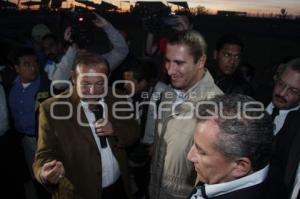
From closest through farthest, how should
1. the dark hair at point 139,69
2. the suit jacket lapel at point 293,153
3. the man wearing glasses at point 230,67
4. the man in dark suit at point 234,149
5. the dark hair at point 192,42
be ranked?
the man in dark suit at point 234,149 < the suit jacket lapel at point 293,153 < the dark hair at point 192,42 < the man wearing glasses at point 230,67 < the dark hair at point 139,69

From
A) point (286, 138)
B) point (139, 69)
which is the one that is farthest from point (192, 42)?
point (139, 69)

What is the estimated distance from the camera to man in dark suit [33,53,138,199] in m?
2.83

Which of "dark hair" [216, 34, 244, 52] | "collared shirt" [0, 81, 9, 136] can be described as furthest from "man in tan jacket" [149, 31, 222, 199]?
"collared shirt" [0, 81, 9, 136]

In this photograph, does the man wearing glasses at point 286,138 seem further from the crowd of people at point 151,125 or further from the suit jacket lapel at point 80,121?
the suit jacket lapel at point 80,121

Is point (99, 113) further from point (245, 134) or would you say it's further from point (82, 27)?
point (82, 27)

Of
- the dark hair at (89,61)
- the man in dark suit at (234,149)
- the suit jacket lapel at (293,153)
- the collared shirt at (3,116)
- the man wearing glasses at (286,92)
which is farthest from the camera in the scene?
the collared shirt at (3,116)

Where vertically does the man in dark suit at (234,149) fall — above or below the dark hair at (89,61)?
below

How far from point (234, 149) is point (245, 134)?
0.09 metres

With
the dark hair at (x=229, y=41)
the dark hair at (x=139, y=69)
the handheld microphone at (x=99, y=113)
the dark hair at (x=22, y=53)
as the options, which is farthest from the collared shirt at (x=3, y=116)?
the dark hair at (x=229, y=41)

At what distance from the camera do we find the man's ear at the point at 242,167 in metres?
1.73

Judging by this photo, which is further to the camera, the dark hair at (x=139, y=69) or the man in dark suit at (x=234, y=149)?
the dark hair at (x=139, y=69)

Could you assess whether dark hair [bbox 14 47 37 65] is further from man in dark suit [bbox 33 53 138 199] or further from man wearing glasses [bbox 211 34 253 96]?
man wearing glasses [bbox 211 34 253 96]

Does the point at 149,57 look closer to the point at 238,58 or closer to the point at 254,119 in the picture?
the point at 238,58

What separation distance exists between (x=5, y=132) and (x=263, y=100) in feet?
9.84
